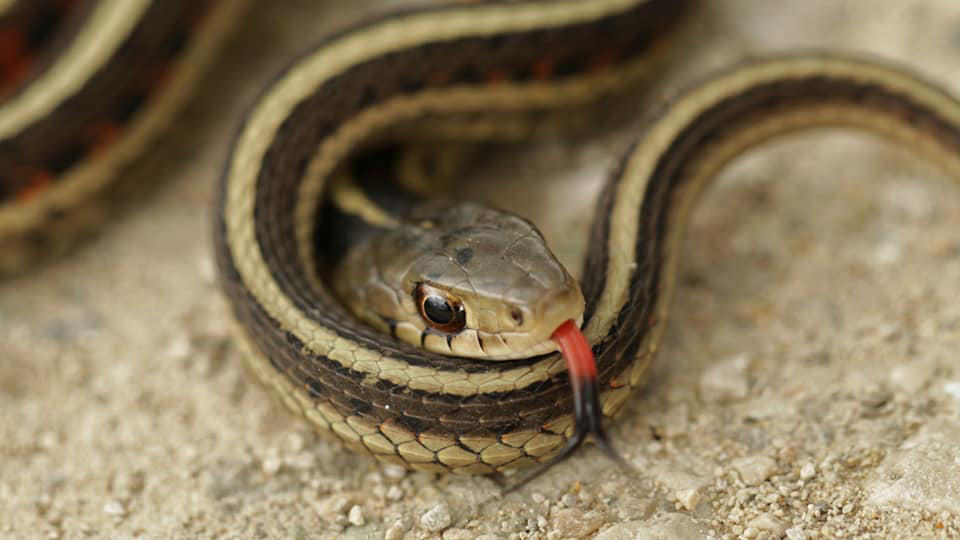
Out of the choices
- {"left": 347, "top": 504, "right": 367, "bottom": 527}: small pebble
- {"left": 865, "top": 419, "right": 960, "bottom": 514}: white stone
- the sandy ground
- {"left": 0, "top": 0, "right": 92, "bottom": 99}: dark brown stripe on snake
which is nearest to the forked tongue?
the sandy ground

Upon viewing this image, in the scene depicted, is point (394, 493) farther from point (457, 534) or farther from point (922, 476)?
point (922, 476)

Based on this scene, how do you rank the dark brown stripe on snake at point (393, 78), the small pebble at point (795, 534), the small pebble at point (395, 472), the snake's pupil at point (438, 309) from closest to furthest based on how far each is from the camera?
1. the small pebble at point (795, 534)
2. the snake's pupil at point (438, 309)
3. the small pebble at point (395, 472)
4. the dark brown stripe on snake at point (393, 78)

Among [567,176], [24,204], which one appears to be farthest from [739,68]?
[24,204]

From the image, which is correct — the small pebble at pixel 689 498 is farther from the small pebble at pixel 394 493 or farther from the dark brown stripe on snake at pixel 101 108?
the dark brown stripe on snake at pixel 101 108

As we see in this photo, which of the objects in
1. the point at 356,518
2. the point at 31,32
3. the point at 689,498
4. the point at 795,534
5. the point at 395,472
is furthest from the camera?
the point at 31,32

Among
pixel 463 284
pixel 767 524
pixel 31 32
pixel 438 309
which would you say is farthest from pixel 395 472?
pixel 31 32

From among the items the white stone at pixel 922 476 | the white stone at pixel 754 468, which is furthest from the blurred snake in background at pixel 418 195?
the white stone at pixel 922 476
